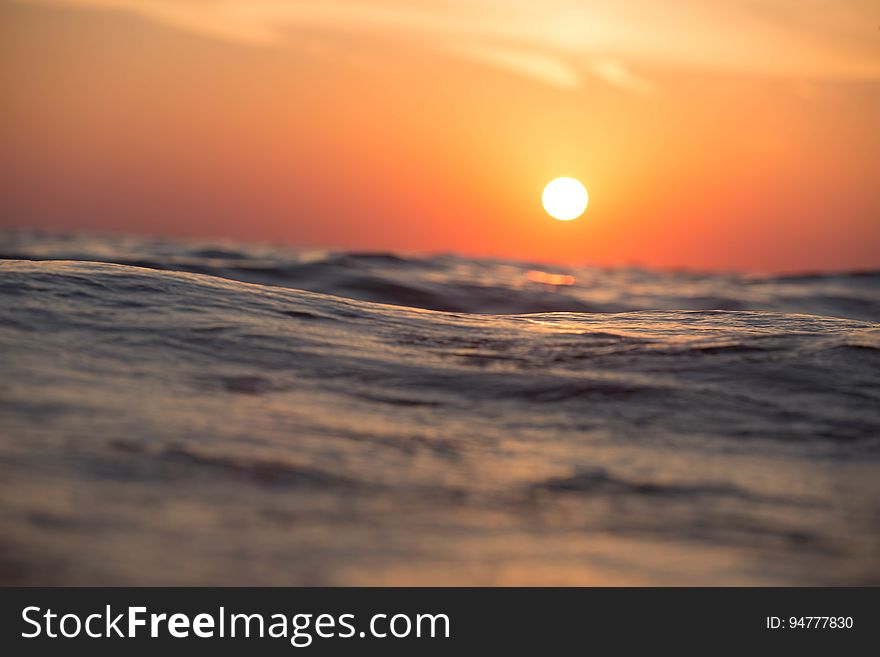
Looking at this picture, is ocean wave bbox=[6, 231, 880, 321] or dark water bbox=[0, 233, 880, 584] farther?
ocean wave bbox=[6, 231, 880, 321]

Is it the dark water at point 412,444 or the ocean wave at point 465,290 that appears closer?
the dark water at point 412,444

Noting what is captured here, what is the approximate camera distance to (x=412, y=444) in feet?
11.3

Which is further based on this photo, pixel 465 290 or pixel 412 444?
pixel 465 290

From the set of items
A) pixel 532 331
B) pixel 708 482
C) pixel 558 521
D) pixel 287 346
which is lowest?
pixel 558 521

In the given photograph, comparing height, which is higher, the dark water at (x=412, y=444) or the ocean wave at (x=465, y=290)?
the ocean wave at (x=465, y=290)

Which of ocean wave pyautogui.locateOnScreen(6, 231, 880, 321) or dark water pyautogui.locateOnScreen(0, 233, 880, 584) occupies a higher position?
ocean wave pyautogui.locateOnScreen(6, 231, 880, 321)

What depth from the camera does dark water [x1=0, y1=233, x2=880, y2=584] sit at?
245 centimetres

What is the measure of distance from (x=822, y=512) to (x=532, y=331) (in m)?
3.09

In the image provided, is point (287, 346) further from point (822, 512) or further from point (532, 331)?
point (822, 512)

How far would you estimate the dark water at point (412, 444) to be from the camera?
245 cm

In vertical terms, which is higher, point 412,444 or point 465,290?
point 465,290
